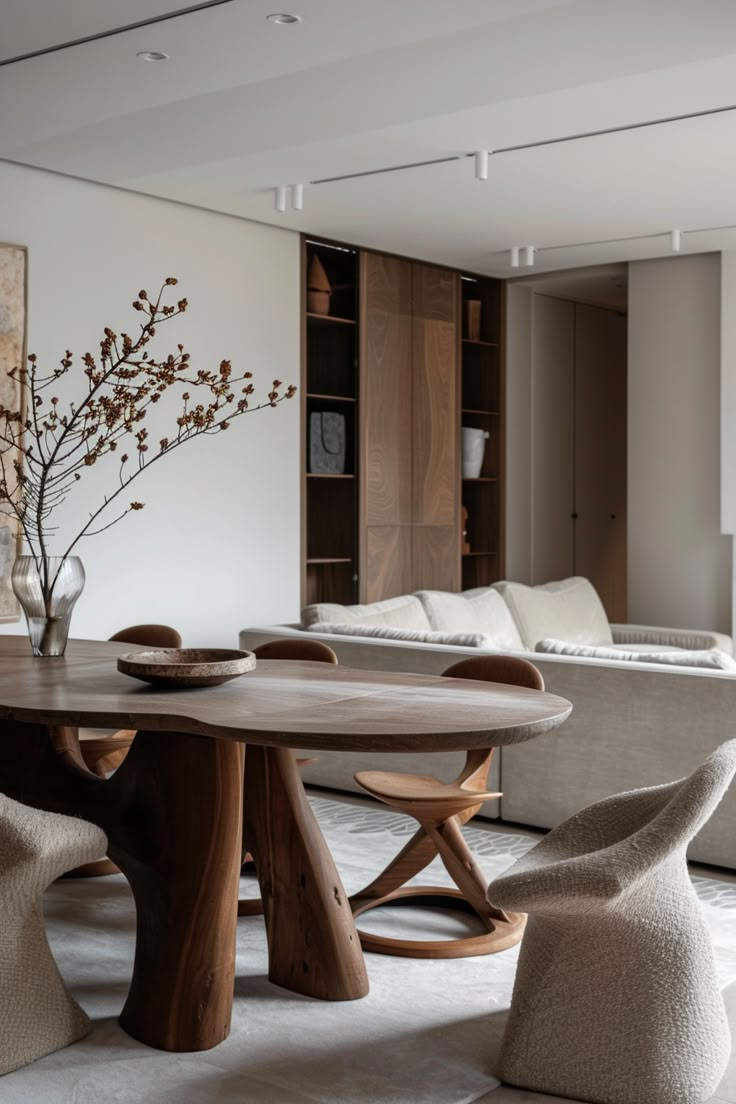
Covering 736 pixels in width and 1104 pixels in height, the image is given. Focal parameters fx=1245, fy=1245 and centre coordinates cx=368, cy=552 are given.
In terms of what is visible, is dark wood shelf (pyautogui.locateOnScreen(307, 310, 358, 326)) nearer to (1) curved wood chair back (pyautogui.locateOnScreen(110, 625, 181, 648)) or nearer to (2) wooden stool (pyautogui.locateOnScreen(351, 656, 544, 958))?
(1) curved wood chair back (pyautogui.locateOnScreen(110, 625, 181, 648))

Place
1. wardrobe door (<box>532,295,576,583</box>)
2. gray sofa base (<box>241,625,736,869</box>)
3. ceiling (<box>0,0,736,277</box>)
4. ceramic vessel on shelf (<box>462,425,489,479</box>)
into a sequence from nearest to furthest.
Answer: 1. ceiling (<box>0,0,736,277</box>)
2. gray sofa base (<box>241,625,736,869</box>)
3. ceramic vessel on shelf (<box>462,425,489,479</box>)
4. wardrobe door (<box>532,295,576,583</box>)

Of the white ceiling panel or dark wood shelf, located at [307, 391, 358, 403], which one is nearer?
the white ceiling panel

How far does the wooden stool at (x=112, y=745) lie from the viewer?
377cm

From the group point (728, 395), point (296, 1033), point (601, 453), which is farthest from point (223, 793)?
point (601, 453)

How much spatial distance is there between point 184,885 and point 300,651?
48.8 inches

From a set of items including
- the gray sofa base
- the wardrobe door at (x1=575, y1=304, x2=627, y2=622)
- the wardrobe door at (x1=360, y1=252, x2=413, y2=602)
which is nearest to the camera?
the gray sofa base

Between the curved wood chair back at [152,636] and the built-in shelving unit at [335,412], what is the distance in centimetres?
274

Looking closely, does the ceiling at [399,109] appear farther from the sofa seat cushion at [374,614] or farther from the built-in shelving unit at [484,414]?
the sofa seat cushion at [374,614]

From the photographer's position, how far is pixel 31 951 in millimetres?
2510

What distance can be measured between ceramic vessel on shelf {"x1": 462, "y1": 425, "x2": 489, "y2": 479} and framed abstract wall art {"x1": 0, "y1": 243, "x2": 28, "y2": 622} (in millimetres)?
3170

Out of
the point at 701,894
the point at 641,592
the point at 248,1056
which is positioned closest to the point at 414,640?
the point at 701,894

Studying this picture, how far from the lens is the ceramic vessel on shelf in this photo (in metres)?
7.66

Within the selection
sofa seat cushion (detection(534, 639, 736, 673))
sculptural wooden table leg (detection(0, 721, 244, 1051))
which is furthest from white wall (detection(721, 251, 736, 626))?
sculptural wooden table leg (detection(0, 721, 244, 1051))

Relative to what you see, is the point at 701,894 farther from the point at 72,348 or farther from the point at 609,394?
the point at 609,394
